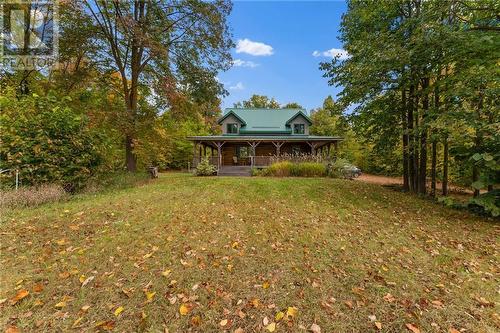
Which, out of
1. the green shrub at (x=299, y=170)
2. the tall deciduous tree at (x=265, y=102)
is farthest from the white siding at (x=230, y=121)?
the tall deciduous tree at (x=265, y=102)

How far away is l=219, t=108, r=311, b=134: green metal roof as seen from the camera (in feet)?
69.2

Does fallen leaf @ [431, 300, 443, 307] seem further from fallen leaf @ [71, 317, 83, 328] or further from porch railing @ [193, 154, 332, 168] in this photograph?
porch railing @ [193, 154, 332, 168]

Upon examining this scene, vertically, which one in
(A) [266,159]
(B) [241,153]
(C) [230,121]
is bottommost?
(A) [266,159]

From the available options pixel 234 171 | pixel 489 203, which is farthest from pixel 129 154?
pixel 489 203

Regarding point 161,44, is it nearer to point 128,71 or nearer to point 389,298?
point 128,71

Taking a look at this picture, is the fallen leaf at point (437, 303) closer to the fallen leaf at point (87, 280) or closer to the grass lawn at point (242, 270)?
the grass lawn at point (242, 270)

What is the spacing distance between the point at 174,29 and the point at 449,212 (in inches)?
574

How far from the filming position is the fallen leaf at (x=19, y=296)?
268 centimetres

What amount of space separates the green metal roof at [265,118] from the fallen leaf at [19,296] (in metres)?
18.9

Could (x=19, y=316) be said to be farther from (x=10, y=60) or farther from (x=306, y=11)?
(x=10, y=60)

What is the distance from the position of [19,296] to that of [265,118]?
826 inches

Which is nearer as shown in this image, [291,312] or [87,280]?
[291,312]

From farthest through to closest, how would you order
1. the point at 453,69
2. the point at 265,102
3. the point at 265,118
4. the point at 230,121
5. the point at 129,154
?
the point at 265,102, the point at 265,118, the point at 230,121, the point at 129,154, the point at 453,69

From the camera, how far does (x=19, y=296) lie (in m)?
2.75
